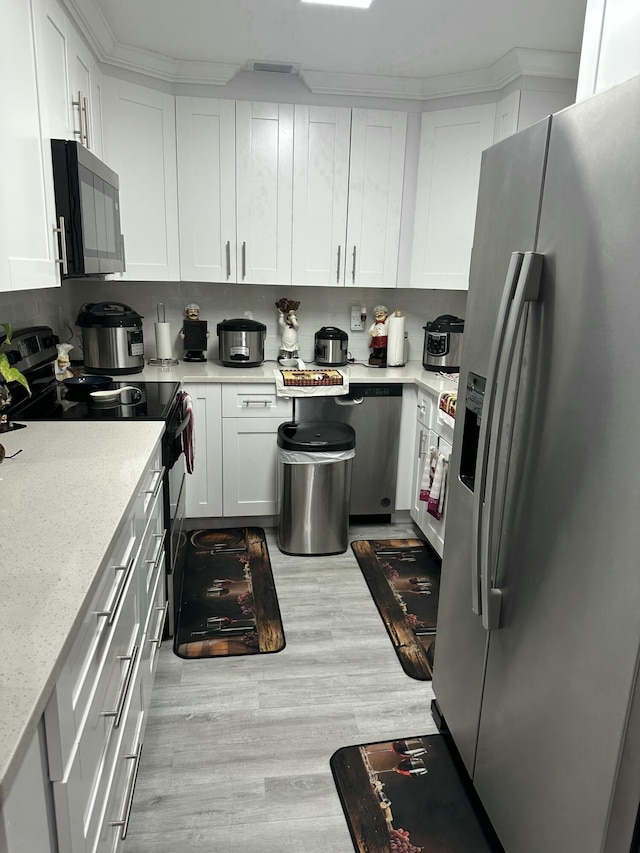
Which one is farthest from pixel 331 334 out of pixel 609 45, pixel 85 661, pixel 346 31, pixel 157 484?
pixel 85 661

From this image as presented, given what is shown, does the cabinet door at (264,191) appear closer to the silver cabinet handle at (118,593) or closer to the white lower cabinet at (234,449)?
the white lower cabinet at (234,449)

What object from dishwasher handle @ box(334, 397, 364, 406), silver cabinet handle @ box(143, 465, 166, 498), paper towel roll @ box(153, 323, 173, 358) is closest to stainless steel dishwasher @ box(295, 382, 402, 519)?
dishwasher handle @ box(334, 397, 364, 406)

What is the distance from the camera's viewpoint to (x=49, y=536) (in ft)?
4.13

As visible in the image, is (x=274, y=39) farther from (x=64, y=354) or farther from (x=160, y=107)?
(x=64, y=354)

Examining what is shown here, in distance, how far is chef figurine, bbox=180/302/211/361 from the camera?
353 centimetres

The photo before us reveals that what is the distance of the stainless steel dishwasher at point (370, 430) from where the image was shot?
3348mm

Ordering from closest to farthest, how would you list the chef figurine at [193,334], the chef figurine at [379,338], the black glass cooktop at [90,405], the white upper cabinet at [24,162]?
the white upper cabinet at [24,162] < the black glass cooktop at [90,405] < the chef figurine at [193,334] < the chef figurine at [379,338]

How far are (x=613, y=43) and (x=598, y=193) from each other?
0.44 meters

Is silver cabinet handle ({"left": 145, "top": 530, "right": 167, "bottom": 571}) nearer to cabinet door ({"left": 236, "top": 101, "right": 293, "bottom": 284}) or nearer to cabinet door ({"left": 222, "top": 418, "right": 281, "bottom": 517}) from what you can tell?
cabinet door ({"left": 222, "top": 418, "right": 281, "bottom": 517})

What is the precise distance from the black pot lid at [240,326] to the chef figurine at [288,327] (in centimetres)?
18

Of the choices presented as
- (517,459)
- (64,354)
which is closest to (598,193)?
(517,459)

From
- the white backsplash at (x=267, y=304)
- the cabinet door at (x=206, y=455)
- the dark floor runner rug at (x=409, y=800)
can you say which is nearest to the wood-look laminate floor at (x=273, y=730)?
the dark floor runner rug at (x=409, y=800)

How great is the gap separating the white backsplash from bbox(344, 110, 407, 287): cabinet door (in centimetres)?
34

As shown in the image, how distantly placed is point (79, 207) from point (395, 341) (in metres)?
2.04
